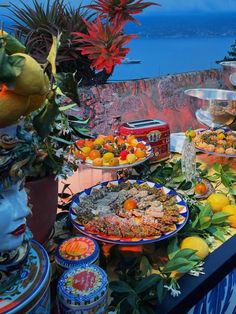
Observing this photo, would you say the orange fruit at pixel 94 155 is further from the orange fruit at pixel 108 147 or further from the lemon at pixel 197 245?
the lemon at pixel 197 245

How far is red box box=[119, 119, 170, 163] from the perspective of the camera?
1.33 m

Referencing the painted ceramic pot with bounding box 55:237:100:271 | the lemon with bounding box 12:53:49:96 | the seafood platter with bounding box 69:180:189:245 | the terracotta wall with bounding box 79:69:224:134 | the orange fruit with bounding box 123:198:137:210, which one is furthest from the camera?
the terracotta wall with bounding box 79:69:224:134

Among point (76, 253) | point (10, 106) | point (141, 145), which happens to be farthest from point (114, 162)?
point (10, 106)

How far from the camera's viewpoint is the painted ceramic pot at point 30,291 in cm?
44

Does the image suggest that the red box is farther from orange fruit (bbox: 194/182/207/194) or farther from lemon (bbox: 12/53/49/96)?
lemon (bbox: 12/53/49/96)

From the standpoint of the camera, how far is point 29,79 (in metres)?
0.38

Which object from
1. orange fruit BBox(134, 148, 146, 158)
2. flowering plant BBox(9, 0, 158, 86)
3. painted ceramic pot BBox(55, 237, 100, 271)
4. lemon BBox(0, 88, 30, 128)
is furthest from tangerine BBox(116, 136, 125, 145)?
lemon BBox(0, 88, 30, 128)

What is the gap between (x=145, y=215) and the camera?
2.73 ft

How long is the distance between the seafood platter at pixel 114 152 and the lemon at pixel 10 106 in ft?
2.15

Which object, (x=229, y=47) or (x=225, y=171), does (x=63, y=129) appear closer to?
(x=225, y=171)

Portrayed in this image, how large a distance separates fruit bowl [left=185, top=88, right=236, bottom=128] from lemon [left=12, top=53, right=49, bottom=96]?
3.61 feet

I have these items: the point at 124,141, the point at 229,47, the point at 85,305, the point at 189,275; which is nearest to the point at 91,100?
the point at 124,141

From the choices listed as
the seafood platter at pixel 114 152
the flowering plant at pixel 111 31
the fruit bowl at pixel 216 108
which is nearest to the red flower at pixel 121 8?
the flowering plant at pixel 111 31

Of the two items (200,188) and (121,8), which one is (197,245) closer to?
(200,188)
